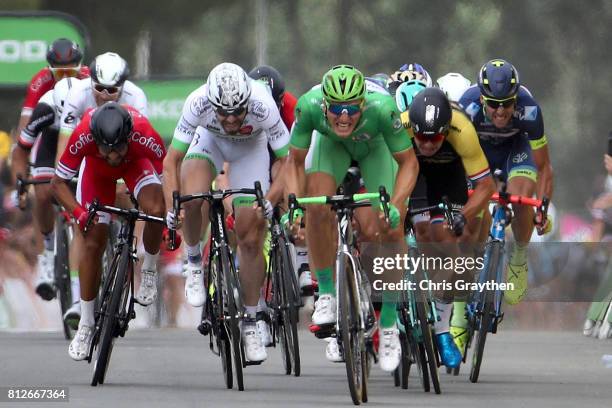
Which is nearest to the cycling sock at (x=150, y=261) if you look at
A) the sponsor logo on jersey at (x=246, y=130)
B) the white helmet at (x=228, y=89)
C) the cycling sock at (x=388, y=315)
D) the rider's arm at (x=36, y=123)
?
the sponsor logo on jersey at (x=246, y=130)

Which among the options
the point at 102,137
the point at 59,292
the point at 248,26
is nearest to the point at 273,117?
the point at 102,137

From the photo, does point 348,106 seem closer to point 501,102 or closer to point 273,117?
point 273,117

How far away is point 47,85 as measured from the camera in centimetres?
1848

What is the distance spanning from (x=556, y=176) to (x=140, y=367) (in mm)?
9124

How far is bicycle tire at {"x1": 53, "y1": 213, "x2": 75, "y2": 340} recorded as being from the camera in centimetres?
1756

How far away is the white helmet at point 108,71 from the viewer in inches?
639

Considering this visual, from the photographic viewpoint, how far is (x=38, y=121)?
58.4 ft

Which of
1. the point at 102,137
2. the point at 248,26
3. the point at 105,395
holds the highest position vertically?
the point at 248,26

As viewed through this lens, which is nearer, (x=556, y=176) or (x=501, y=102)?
(x=501, y=102)

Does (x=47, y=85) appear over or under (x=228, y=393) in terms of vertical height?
over

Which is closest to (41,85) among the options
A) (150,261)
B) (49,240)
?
(49,240)

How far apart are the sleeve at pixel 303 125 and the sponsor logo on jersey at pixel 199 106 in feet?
3.20

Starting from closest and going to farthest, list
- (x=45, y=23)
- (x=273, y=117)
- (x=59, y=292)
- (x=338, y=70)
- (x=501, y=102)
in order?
(x=338, y=70)
(x=273, y=117)
(x=501, y=102)
(x=59, y=292)
(x=45, y=23)

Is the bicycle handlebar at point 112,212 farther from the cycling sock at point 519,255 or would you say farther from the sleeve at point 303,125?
the cycling sock at point 519,255
